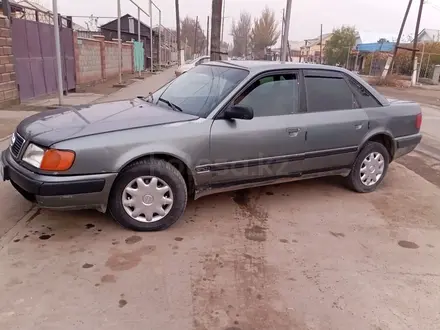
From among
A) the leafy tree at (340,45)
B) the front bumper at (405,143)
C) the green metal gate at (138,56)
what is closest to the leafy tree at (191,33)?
the leafy tree at (340,45)

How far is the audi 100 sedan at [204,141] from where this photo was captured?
3.28 meters

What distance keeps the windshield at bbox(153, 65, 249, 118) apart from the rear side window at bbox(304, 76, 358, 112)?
0.79 meters

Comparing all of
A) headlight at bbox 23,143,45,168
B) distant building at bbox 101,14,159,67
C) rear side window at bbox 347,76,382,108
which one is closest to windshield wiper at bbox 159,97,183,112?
headlight at bbox 23,143,45,168

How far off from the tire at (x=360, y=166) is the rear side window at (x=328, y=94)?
552 mm

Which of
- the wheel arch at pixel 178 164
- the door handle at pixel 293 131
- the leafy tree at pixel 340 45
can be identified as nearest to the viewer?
the wheel arch at pixel 178 164

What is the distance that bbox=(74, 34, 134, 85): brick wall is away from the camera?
15.8m

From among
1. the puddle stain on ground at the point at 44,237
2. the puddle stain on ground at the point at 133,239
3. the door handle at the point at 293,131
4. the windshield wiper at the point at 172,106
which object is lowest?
the puddle stain on ground at the point at 133,239

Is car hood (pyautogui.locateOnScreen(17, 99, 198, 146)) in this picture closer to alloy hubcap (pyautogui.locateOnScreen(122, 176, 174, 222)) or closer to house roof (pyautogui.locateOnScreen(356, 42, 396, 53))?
alloy hubcap (pyautogui.locateOnScreen(122, 176, 174, 222))

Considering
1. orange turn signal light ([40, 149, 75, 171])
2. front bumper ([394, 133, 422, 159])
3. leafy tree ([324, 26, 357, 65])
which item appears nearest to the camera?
orange turn signal light ([40, 149, 75, 171])

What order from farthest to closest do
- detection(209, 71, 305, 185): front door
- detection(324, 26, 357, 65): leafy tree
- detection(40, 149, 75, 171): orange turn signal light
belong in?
1. detection(324, 26, 357, 65): leafy tree
2. detection(209, 71, 305, 185): front door
3. detection(40, 149, 75, 171): orange turn signal light

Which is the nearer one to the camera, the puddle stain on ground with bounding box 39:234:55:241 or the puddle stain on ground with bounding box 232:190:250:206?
the puddle stain on ground with bounding box 39:234:55:241

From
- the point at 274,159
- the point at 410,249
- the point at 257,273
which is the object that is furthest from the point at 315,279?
→ the point at 274,159

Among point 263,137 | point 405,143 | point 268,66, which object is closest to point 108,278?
point 263,137

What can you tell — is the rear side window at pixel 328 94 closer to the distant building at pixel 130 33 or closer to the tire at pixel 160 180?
the tire at pixel 160 180
